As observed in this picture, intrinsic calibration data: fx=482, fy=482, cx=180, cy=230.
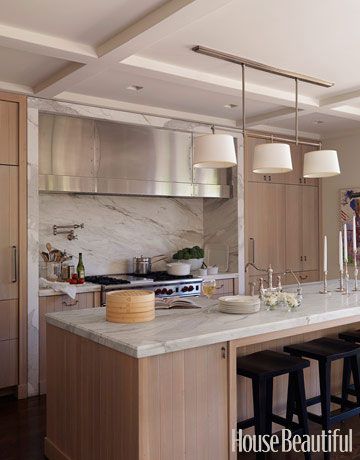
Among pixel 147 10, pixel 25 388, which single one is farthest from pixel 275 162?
pixel 25 388

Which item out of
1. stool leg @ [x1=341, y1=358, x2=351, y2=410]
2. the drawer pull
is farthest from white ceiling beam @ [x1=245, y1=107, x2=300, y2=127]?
the drawer pull

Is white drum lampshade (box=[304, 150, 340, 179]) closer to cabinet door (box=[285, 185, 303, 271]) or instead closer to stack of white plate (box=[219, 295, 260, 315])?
stack of white plate (box=[219, 295, 260, 315])

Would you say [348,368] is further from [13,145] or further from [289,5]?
[13,145]

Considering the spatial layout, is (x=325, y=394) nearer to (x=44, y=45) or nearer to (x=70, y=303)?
(x=70, y=303)

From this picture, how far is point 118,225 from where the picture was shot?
532 cm

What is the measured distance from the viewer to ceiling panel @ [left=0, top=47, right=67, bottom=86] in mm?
3434

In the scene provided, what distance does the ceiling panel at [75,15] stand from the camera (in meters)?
2.65

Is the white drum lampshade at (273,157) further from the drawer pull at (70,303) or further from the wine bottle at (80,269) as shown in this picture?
the wine bottle at (80,269)

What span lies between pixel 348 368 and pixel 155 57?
269cm

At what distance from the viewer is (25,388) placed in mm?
4145

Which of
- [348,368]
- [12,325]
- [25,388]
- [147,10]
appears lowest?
[25,388]

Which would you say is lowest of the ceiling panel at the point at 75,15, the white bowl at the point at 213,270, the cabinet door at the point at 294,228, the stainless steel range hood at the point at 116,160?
the white bowl at the point at 213,270

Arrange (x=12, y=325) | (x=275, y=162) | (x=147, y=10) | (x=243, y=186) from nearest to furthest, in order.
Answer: (x=147, y=10) < (x=275, y=162) < (x=12, y=325) < (x=243, y=186)

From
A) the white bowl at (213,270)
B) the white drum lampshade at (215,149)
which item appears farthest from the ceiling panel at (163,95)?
the white bowl at (213,270)
